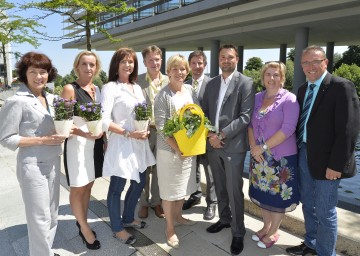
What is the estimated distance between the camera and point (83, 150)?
311 cm

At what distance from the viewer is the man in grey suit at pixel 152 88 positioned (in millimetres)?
3713

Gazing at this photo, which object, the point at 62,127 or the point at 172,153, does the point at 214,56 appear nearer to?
the point at 172,153

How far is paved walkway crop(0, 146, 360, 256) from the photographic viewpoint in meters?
3.26

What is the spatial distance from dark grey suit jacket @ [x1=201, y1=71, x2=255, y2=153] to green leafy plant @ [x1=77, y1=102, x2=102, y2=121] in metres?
1.36

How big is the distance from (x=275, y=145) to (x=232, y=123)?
1.67ft

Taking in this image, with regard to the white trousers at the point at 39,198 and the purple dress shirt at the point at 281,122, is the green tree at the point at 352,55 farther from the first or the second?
the white trousers at the point at 39,198

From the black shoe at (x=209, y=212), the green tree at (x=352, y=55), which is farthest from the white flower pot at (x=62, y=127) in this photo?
the green tree at (x=352, y=55)

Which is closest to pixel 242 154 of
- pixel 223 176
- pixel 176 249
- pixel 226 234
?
pixel 223 176

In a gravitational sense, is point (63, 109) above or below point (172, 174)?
above

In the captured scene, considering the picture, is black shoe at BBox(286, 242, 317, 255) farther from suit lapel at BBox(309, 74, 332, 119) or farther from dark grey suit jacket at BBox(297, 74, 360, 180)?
suit lapel at BBox(309, 74, 332, 119)

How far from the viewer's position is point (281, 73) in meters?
3.15

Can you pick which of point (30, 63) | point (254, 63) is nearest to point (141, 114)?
point (30, 63)

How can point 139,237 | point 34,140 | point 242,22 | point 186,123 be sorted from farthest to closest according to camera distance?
point 242,22 → point 139,237 → point 186,123 → point 34,140

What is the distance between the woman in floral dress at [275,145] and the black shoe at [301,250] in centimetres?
21
